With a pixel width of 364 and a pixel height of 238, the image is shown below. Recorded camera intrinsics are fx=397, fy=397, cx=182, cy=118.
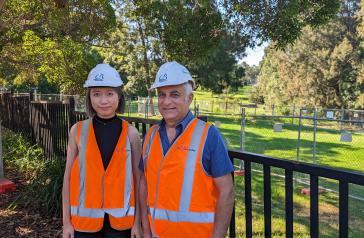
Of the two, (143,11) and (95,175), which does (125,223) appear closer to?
(95,175)

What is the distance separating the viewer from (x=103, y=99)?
268cm

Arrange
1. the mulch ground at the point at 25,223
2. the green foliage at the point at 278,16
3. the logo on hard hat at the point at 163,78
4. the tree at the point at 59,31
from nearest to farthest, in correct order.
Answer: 1. the logo on hard hat at the point at 163,78
2. the mulch ground at the point at 25,223
3. the green foliage at the point at 278,16
4. the tree at the point at 59,31

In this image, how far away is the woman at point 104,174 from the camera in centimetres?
266

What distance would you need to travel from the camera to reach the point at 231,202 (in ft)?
7.07

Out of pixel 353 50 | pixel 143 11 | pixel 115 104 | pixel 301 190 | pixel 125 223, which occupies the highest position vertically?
pixel 353 50

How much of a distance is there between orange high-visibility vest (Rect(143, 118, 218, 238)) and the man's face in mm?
96

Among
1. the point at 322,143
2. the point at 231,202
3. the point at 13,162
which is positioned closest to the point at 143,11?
the point at 13,162

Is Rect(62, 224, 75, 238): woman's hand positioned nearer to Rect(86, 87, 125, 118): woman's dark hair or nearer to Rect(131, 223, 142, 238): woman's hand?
Rect(131, 223, 142, 238): woman's hand

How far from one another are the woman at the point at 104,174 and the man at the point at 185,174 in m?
0.47

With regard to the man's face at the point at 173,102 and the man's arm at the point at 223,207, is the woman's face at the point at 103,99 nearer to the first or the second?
the man's face at the point at 173,102

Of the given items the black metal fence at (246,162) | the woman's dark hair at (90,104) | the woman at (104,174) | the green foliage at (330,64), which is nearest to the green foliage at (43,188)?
the black metal fence at (246,162)

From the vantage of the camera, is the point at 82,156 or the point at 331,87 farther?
the point at 331,87

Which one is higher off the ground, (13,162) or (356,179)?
(356,179)

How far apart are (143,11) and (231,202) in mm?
5777
